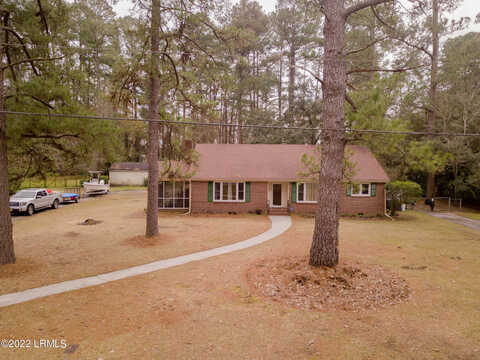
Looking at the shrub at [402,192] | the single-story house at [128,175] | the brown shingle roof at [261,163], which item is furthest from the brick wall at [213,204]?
the single-story house at [128,175]

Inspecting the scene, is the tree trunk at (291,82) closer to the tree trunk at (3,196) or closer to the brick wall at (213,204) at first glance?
the brick wall at (213,204)

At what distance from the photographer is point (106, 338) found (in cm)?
444

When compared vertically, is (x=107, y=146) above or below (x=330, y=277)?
above

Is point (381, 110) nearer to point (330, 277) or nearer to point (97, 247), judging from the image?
point (330, 277)

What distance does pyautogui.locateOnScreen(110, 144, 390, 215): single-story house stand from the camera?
17.9m

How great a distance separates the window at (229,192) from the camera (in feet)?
60.2

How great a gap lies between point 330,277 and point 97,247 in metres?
8.11

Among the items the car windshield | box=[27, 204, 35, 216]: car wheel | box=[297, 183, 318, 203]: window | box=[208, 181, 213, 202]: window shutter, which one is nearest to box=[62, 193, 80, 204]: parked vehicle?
the car windshield

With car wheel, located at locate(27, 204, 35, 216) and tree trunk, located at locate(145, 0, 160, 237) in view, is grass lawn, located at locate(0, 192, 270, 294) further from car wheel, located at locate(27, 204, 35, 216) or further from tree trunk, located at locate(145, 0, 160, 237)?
tree trunk, located at locate(145, 0, 160, 237)

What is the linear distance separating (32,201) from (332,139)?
18.7 meters

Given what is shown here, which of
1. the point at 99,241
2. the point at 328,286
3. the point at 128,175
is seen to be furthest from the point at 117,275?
the point at 128,175

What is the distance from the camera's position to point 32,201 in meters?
17.3

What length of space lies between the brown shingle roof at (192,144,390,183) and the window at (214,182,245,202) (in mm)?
708

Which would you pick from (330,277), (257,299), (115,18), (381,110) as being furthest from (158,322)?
(381,110)
